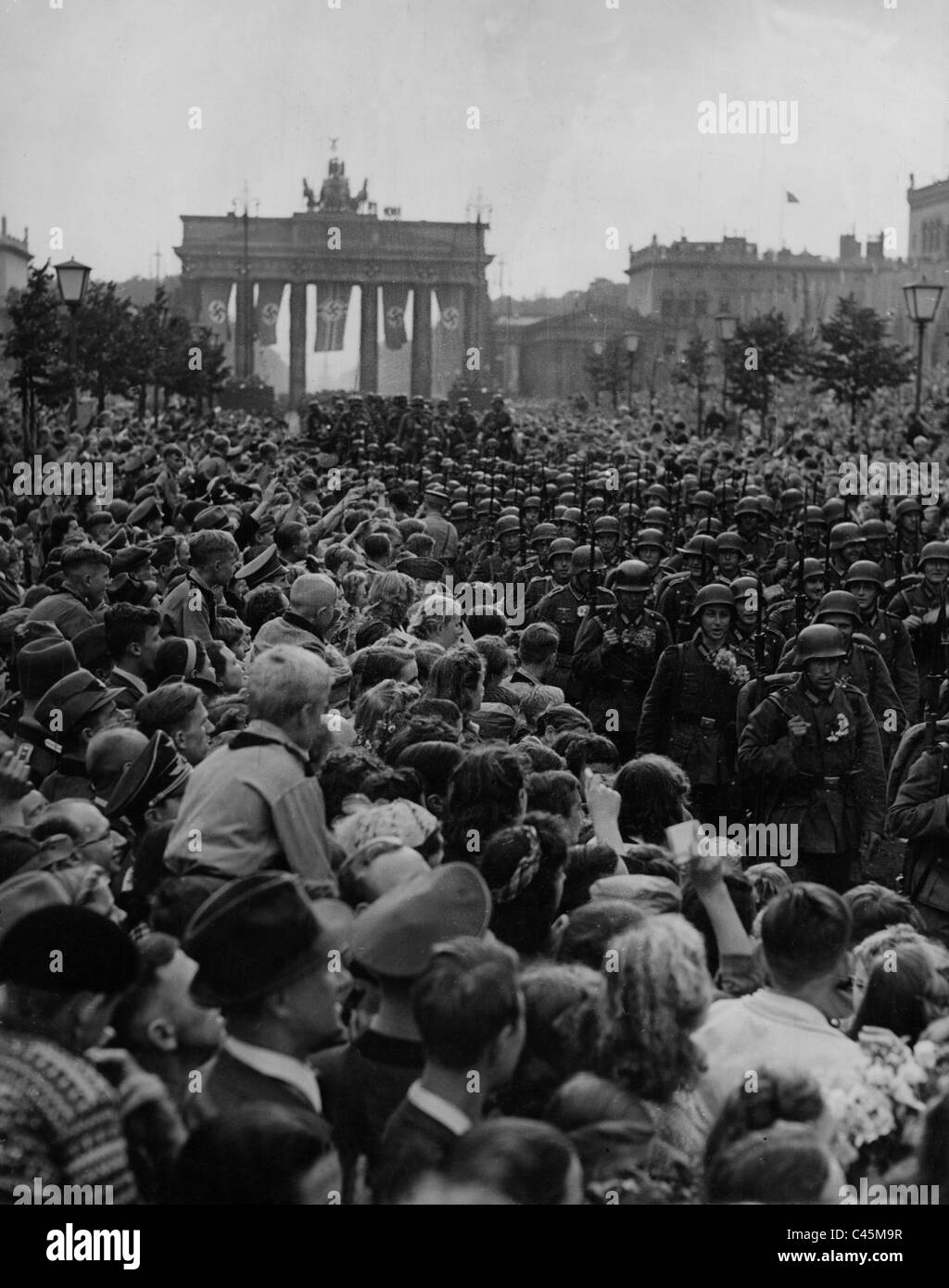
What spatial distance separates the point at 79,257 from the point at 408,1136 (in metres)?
14.6

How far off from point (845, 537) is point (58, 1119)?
10.8m

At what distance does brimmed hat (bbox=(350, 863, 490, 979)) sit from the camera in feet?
14.8

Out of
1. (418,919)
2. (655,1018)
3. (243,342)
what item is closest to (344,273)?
(243,342)

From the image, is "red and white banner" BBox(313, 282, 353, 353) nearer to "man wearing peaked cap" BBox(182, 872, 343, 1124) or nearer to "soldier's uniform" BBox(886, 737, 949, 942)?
"soldier's uniform" BBox(886, 737, 949, 942)

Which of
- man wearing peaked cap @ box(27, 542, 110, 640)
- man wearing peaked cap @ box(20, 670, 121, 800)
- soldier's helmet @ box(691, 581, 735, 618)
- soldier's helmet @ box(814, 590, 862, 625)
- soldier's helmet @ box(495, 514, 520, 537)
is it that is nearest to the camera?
man wearing peaked cap @ box(20, 670, 121, 800)

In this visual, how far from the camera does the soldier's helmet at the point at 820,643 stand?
8.73m

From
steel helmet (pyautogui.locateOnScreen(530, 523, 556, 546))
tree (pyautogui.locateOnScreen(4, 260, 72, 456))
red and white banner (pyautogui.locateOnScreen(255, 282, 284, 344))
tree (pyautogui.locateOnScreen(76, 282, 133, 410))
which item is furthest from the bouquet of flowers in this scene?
red and white banner (pyautogui.locateOnScreen(255, 282, 284, 344))

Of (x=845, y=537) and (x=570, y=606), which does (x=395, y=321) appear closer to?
(x=845, y=537)

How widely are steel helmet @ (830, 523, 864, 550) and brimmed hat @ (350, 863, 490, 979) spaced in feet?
31.1

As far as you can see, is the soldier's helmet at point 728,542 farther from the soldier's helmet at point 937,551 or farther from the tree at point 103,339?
the tree at point 103,339

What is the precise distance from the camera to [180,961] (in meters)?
4.48

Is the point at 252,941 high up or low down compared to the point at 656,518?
down

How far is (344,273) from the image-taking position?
90.2 metres

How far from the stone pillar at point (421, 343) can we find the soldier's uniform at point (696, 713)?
82.9 meters
